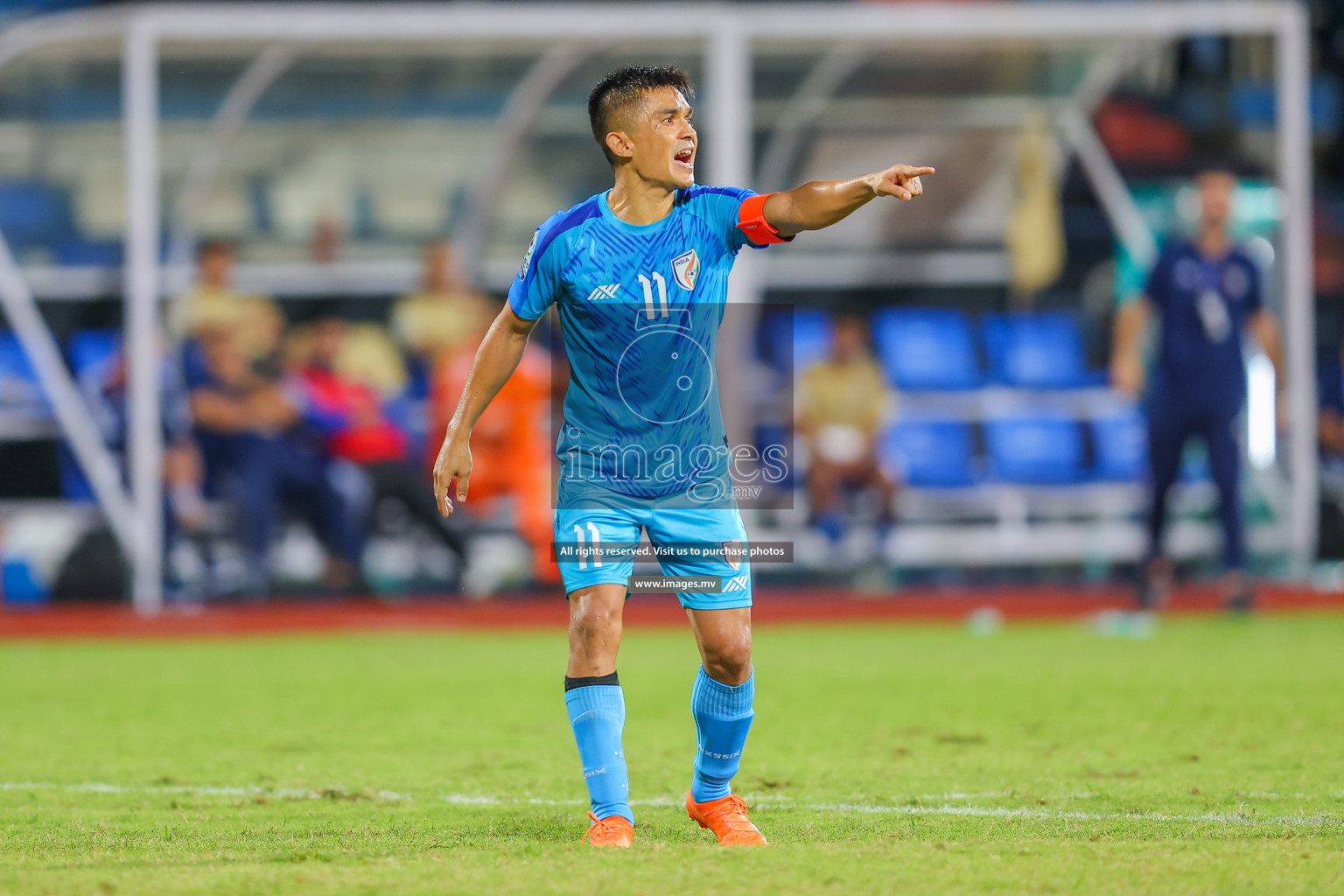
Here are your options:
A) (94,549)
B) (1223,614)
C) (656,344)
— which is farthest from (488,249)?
(656,344)

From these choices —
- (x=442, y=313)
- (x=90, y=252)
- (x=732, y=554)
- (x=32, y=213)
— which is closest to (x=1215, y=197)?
(x=442, y=313)

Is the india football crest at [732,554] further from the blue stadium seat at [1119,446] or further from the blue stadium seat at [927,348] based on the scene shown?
the blue stadium seat at [927,348]

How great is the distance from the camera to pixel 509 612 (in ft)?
39.2

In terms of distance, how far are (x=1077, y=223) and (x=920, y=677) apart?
8831 mm

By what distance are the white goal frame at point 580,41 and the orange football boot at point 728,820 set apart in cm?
796

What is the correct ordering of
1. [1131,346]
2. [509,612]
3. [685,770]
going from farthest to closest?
[509,612] → [1131,346] → [685,770]

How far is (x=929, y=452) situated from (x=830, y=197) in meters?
10.4

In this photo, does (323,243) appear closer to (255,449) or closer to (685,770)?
(255,449)

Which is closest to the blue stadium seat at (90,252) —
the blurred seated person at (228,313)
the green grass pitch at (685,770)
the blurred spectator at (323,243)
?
the blurred seated person at (228,313)

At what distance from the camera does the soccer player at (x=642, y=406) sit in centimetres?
442

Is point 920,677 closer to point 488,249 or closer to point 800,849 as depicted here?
point 800,849

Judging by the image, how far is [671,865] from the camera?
4.00 meters

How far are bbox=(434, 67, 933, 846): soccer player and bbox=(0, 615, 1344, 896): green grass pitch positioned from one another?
319mm

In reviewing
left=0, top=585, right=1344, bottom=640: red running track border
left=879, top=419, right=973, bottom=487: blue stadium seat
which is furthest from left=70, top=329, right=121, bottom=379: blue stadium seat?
left=879, top=419, right=973, bottom=487: blue stadium seat
